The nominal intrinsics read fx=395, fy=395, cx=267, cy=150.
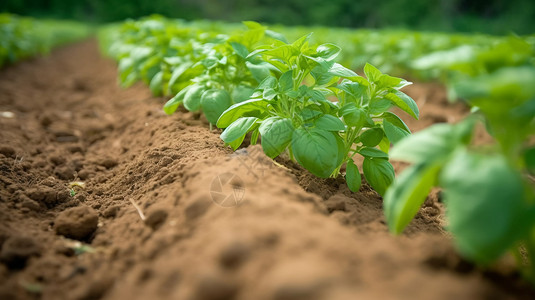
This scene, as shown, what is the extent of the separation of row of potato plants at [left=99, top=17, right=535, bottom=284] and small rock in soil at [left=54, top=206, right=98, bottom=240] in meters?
0.72

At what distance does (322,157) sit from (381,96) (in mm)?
561

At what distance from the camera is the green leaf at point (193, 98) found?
2483 millimetres

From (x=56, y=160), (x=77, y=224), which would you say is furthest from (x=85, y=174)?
(x=77, y=224)

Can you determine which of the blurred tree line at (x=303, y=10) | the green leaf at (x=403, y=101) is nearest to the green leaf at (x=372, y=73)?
the green leaf at (x=403, y=101)

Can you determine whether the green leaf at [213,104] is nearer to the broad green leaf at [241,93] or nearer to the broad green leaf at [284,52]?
the broad green leaf at [241,93]

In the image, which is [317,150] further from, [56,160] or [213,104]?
[56,160]

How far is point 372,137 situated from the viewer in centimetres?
209

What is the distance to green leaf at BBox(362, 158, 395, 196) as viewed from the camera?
1980mm

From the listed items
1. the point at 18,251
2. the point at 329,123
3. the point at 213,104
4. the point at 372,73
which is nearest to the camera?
the point at 18,251

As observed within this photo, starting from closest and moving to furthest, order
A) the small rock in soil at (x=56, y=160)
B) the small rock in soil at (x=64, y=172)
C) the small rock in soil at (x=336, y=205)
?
the small rock in soil at (x=336, y=205), the small rock in soil at (x=64, y=172), the small rock in soil at (x=56, y=160)

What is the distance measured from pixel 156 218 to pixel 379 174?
110cm

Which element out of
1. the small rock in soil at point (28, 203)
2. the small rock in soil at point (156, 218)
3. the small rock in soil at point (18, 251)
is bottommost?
the small rock in soil at point (28, 203)

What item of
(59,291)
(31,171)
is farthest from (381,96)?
(31,171)

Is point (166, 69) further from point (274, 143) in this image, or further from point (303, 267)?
point (303, 267)
